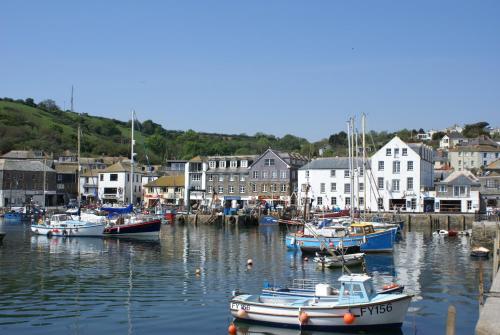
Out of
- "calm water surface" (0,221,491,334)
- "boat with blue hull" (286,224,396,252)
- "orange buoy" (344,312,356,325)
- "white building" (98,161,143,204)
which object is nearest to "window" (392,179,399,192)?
"calm water surface" (0,221,491,334)

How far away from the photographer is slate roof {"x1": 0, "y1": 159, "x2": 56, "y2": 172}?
391ft

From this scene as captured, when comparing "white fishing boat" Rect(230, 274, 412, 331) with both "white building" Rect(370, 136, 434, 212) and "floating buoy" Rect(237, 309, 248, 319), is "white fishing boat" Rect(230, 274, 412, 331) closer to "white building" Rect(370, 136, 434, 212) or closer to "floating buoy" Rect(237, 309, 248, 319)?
"floating buoy" Rect(237, 309, 248, 319)

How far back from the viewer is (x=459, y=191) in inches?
3666

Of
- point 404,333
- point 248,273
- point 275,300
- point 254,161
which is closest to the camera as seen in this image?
point 404,333

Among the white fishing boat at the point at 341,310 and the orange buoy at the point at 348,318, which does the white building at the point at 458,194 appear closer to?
the white fishing boat at the point at 341,310

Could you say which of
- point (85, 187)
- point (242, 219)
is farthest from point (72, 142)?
point (242, 219)

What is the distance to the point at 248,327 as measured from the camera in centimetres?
2591

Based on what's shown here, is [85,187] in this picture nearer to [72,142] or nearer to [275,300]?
[72,142]

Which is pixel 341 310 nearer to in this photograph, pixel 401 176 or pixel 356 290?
pixel 356 290

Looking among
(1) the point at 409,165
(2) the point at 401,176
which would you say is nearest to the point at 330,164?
(2) the point at 401,176

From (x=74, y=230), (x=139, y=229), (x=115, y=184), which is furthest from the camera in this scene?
(x=115, y=184)

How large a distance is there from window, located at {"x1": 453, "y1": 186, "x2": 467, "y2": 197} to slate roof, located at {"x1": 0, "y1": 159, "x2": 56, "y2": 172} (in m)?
76.9

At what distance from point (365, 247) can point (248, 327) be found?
86.5 feet

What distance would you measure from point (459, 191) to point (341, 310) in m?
74.2
